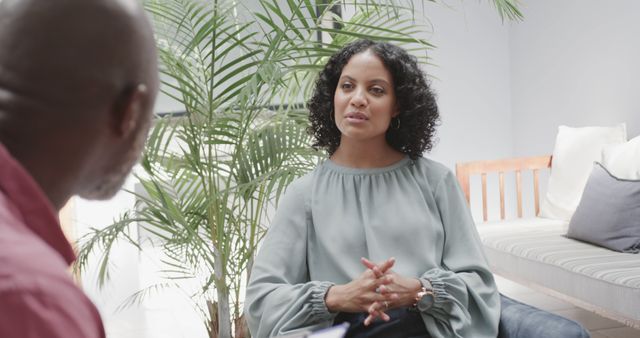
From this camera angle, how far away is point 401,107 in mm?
1991

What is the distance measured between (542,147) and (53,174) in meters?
5.14

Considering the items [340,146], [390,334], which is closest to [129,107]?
[390,334]

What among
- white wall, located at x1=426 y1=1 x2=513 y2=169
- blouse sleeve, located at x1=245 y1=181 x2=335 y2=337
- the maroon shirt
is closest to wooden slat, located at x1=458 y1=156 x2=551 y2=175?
white wall, located at x1=426 y1=1 x2=513 y2=169

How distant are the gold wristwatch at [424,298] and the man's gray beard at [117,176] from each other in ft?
4.10

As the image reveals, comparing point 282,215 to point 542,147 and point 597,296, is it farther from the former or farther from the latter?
point 542,147

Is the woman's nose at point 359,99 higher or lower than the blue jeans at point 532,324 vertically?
higher

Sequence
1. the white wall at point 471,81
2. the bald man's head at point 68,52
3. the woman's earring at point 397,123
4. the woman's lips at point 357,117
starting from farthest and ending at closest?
the white wall at point 471,81 → the woman's earring at point 397,123 → the woman's lips at point 357,117 → the bald man's head at point 68,52

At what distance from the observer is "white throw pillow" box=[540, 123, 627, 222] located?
421cm

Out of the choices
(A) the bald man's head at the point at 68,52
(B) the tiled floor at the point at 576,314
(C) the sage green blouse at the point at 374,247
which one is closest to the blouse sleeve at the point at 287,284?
(C) the sage green blouse at the point at 374,247

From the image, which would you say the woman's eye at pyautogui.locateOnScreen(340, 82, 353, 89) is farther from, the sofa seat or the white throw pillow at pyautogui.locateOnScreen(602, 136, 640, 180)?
the white throw pillow at pyautogui.locateOnScreen(602, 136, 640, 180)

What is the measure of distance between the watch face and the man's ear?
1.33 meters

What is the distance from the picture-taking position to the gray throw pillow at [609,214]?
3.32m

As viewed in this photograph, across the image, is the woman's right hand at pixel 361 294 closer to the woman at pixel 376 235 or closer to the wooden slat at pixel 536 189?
the woman at pixel 376 235

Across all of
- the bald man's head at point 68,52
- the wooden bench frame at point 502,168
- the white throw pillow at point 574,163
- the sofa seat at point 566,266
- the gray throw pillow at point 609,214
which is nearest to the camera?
the bald man's head at point 68,52
